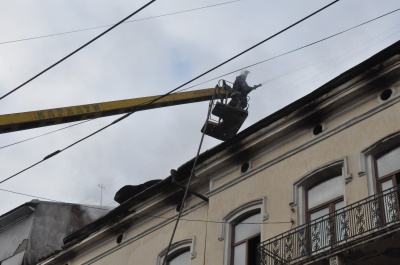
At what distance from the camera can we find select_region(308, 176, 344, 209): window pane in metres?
17.8

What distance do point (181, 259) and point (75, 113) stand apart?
5.54 metres

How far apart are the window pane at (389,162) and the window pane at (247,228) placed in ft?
11.9

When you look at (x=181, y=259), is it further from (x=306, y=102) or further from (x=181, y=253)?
(x=306, y=102)

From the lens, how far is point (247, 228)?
1969 cm

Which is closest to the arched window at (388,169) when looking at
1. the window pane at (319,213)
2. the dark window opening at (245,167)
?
the window pane at (319,213)

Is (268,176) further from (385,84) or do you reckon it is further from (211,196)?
(385,84)

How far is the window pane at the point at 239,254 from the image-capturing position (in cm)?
1923

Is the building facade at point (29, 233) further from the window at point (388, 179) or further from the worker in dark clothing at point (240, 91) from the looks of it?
the window at point (388, 179)

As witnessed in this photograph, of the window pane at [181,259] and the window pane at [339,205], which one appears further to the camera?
the window pane at [181,259]

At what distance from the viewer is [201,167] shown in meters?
21.5

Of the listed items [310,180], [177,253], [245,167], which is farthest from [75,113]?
[310,180]

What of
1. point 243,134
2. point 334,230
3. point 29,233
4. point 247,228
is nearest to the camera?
point 334,230

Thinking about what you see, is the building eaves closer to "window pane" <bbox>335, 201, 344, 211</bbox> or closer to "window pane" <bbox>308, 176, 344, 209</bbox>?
"window pane" <bbox>308, 176, 344, 209</bbox>

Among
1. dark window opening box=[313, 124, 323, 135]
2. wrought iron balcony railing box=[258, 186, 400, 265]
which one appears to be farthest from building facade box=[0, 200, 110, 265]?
wrought iron balcony railing box=[258, 186, 400, 265]
